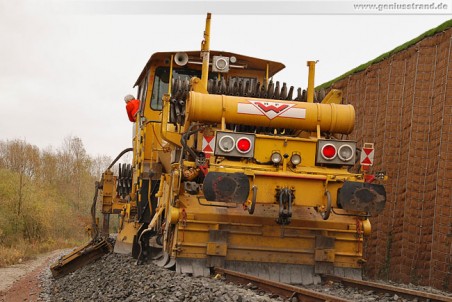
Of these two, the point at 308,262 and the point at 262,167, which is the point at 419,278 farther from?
the point at 262,167

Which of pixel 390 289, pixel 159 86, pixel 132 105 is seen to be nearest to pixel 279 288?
pixel 390 289

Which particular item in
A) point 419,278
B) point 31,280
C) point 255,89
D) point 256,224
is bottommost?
point 31,280

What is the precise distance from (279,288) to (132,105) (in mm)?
6439

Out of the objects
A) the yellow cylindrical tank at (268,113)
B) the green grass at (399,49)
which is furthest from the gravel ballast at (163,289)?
the green grass at (399,49)

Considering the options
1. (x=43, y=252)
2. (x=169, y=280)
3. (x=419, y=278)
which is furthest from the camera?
(x=43, y=252)

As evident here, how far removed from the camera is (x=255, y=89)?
857 centimetres

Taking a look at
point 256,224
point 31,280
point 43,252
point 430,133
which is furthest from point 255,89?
point 43,252

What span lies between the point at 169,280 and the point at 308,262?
6.13ft

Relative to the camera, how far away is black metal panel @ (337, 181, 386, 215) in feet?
23.1

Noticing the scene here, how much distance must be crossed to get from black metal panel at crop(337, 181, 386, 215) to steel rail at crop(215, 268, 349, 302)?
4.39ft

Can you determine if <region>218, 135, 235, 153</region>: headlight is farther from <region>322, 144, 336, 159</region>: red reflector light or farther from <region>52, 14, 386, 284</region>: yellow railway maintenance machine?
<region>322, 144, 336, 159</region>: red reflector light

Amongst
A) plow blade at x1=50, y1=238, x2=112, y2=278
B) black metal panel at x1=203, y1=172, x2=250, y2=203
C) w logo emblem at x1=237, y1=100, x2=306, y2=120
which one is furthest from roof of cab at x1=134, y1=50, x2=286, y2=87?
plow blade at x1=50, y1=238, x2=112, y2=278

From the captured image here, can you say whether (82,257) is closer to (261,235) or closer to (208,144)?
(261,235)

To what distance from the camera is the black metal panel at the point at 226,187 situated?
6.84 metres
